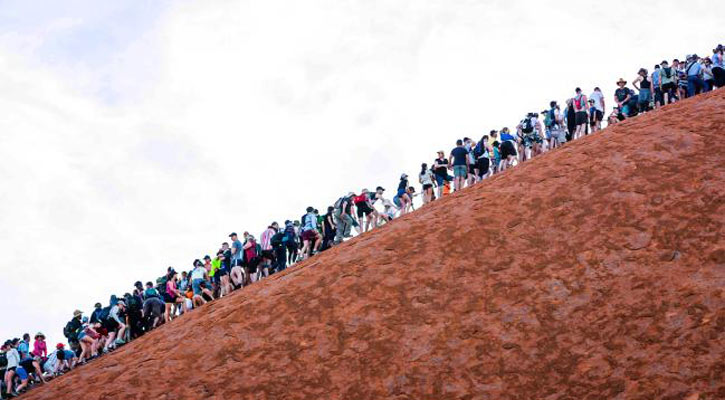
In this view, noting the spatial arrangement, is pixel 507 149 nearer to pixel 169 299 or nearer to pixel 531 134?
pixel 531 134

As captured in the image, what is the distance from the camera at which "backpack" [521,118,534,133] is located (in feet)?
105

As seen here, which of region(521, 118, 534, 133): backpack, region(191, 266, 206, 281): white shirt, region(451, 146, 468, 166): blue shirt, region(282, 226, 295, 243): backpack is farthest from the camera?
region(521, 118, 534, 133): backpack

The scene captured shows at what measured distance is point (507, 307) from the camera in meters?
19.8

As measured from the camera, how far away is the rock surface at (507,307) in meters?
17.4

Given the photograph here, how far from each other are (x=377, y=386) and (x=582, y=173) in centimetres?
1003

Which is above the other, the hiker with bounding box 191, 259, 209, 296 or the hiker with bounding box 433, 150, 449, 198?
the hiker with bounding box 433, 150, 449, 198

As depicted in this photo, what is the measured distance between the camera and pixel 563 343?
1809 cm

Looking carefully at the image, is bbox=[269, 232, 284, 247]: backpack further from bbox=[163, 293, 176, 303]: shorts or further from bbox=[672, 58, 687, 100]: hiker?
bbox=[672, 58, 687, 100]: hiker

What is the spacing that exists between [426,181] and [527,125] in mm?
4659

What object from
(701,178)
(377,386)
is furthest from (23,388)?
(701,178)

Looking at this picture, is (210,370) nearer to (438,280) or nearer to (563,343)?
(438,280)

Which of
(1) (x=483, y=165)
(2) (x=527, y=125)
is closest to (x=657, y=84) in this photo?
(2) (x=527, y=125)

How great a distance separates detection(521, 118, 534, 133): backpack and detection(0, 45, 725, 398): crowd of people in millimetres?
45

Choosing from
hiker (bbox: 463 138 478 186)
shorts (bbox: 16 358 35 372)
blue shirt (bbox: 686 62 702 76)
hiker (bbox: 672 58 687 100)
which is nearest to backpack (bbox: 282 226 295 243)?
hiker (bbox: 463 138 478 186)
